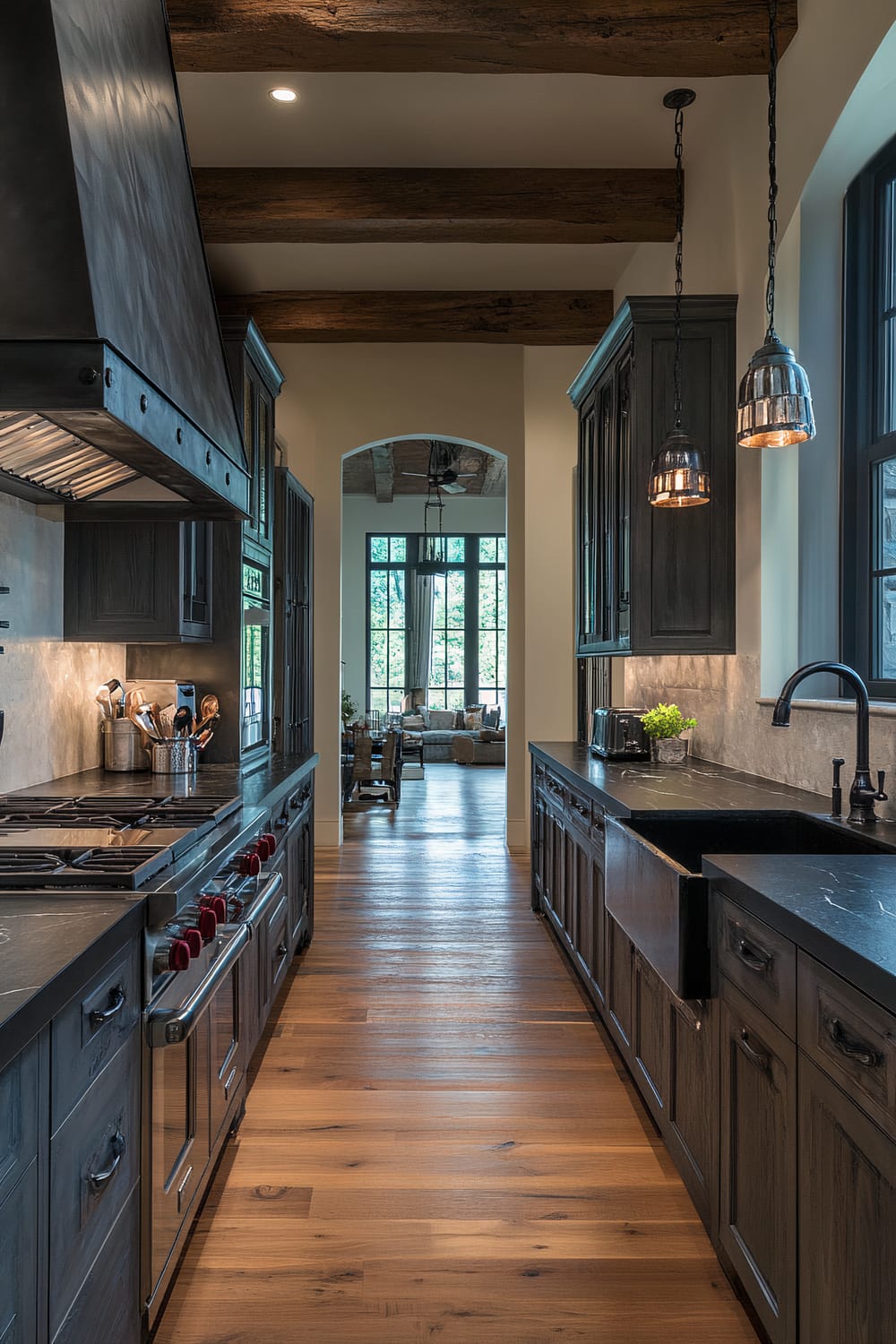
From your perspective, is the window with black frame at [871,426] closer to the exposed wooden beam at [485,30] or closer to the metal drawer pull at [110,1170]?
the exposed wooden beam at [485,30]

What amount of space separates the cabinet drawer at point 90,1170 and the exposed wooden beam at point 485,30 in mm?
3181

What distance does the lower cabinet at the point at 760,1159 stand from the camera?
5.01ft

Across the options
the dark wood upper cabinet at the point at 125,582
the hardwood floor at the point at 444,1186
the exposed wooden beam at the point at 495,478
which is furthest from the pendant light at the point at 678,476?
the exposed wooden beam at the point at 495,478

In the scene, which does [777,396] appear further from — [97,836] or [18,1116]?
[18,1116]

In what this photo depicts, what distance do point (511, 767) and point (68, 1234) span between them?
18.5 feet

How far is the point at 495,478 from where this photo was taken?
1222 cm

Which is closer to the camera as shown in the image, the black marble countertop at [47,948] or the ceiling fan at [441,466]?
the black marble countertop at [47,948]

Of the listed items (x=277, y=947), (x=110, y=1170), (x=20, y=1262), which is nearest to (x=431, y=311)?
(x=277, y=947)

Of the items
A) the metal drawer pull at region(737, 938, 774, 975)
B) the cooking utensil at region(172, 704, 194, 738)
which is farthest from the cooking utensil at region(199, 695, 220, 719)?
the metal drawer pull at region(737, 938, 774, 975)

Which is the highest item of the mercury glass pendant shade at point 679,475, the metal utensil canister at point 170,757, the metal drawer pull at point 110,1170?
the mercury glass pendant shade at point 679,475

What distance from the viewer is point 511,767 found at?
270 inches

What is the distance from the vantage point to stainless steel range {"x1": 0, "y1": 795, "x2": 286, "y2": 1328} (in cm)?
172

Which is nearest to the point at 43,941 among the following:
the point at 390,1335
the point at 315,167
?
the point at 390,1335

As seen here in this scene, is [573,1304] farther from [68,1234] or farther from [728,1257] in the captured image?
[68,1234]
